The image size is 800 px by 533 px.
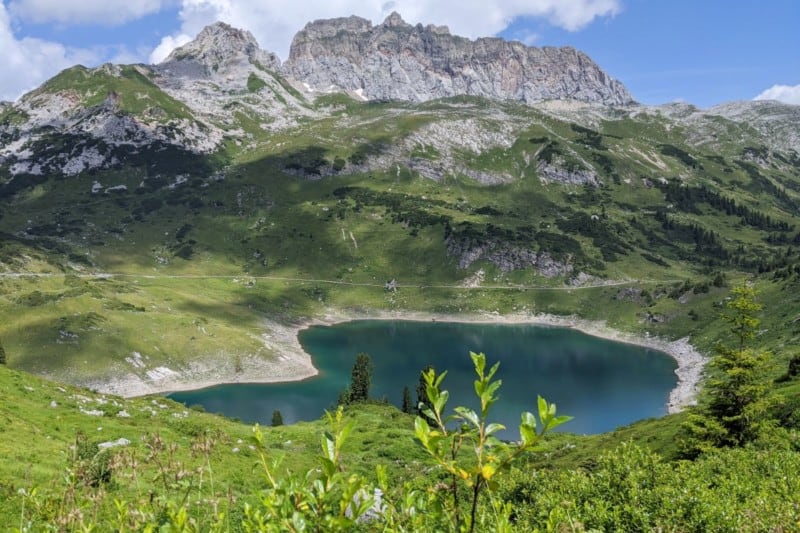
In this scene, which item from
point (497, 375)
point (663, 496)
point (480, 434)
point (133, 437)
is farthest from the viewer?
point (497, 375)

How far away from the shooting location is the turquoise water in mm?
97812

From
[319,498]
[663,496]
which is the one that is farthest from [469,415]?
[663,496]

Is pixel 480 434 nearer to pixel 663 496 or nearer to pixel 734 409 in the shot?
pixel 663 496

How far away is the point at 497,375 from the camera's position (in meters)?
118

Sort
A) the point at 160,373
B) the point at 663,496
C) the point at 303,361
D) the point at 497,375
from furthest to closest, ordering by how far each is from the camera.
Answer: the point at 303,361 < the point at 497,375 < the point at 160,373 < the point at 663,496

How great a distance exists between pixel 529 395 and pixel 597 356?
4614 cm

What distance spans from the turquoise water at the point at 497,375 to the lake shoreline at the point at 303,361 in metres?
3.02

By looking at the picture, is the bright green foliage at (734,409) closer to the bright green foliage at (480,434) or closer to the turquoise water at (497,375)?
the bright green foliage at (480,434)

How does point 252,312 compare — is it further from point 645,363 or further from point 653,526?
point 653,526

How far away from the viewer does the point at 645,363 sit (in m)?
135

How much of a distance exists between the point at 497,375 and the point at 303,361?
165 ft

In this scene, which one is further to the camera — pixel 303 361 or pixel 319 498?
pixel 303 361

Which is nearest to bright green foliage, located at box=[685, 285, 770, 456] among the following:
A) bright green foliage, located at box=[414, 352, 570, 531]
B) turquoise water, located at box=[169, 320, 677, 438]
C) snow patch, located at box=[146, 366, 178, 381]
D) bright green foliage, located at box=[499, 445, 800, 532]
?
bright green foliage, located at box=[499, 445, 800, 532]

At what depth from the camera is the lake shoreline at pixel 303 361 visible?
334 ft
